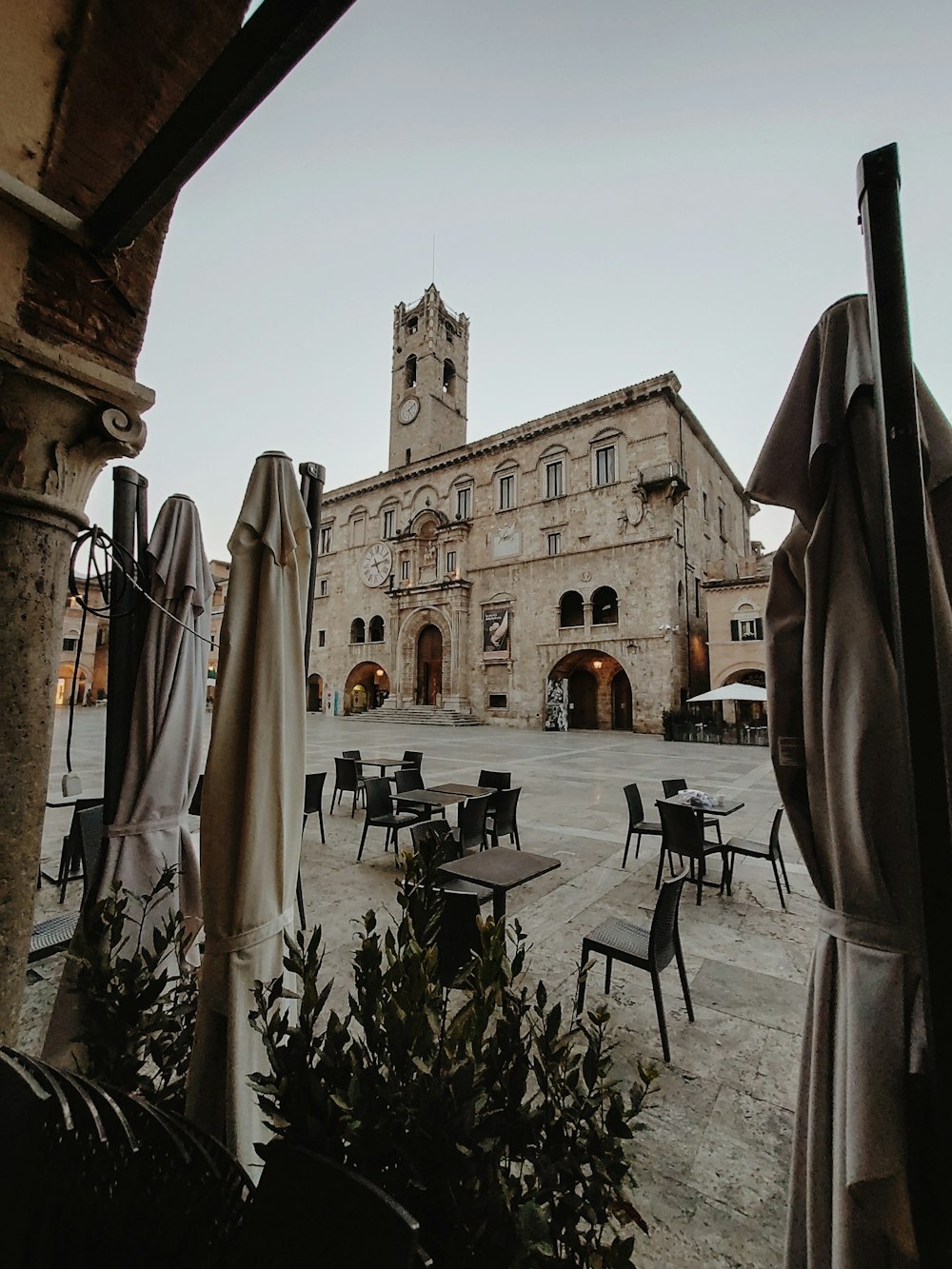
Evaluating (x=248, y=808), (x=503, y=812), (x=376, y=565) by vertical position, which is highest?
(x=376, y=565)

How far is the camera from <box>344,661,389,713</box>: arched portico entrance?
3045 centimetres

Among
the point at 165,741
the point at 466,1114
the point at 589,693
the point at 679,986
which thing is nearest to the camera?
the point at 466,1114

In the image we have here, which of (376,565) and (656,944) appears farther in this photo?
(376,565)

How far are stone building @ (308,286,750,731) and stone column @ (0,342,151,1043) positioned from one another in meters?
19.6

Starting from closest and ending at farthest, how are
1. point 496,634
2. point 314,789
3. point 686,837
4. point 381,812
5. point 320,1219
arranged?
1. point 320,1219
2. point 686,837
3. point 381,812
4. point 314,789
5. point 496,634

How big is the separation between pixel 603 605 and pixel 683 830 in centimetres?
1924

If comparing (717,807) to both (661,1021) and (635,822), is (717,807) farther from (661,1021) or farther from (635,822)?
(661,1021)

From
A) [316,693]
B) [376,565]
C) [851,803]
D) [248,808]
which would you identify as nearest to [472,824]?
[248,808]

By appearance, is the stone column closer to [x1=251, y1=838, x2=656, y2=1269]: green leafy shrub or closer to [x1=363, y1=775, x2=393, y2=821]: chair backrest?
[x1=251, y1=838, x2=656, y2=1269]: green leafy shrub

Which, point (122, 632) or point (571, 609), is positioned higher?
point (571, 609)

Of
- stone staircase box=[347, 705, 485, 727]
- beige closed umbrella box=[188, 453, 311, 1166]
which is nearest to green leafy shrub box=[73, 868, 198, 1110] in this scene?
beige closed umbrella box=[188, 453, 311, 1166]

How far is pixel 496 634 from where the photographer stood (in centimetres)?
2447

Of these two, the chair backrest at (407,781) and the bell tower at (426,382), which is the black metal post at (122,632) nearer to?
the chair backrest at (407,781)

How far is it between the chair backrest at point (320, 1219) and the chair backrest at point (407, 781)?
524 cm
